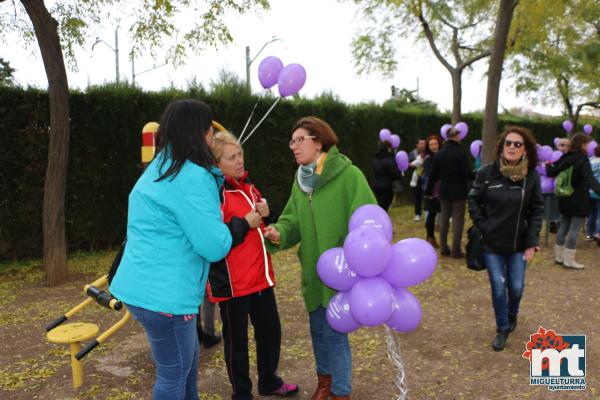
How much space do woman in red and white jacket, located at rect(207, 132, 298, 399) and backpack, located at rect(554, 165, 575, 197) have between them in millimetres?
5120

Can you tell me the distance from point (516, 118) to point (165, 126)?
19.1 m

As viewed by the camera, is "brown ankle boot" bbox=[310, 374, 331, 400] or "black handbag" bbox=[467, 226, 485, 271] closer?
"brown ankle boot" bbox=[310, 374, 331, 400]

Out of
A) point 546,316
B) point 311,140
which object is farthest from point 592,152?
point 311,140

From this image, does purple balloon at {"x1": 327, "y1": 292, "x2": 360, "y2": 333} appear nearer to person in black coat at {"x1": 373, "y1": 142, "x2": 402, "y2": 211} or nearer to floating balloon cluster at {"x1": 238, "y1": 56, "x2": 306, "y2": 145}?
floating balloon cluster at {"x1": 238, "y1": 56, "x2": 306, "y2": 145}

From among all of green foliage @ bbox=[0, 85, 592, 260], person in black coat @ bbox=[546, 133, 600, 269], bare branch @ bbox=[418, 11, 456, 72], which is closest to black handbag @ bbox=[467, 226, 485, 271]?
person in black coat @ bbox=[546, 133, 600, 269]

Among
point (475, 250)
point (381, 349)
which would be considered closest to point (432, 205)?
point (475, 250)

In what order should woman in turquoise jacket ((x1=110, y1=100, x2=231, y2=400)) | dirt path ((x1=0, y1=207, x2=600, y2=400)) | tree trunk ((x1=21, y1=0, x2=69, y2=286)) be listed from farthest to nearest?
tree trunk ((x1=21, y1=0, x2=69, y2=286)), dirt path ((x1=0, y1=207, x2=600, y2=400)), woman in turquoise jacket ((x1=110, y1=100, x2=231, y2=400))

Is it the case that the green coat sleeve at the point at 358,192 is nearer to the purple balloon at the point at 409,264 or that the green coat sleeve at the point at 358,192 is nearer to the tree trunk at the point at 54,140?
the purple balloon at the point at 409,264

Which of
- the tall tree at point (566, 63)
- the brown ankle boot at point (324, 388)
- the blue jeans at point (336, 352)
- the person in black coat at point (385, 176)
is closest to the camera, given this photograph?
the blue jeans at point (336, 352)

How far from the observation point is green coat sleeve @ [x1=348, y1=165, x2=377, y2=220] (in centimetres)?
282

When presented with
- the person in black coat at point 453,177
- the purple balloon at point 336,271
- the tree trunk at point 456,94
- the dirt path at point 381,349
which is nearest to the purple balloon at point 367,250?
the purple balloon at point 336,271

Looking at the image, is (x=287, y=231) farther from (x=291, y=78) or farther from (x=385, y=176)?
(x=385, y=176)

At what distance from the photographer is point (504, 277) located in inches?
158

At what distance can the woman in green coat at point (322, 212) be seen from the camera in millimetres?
2889
